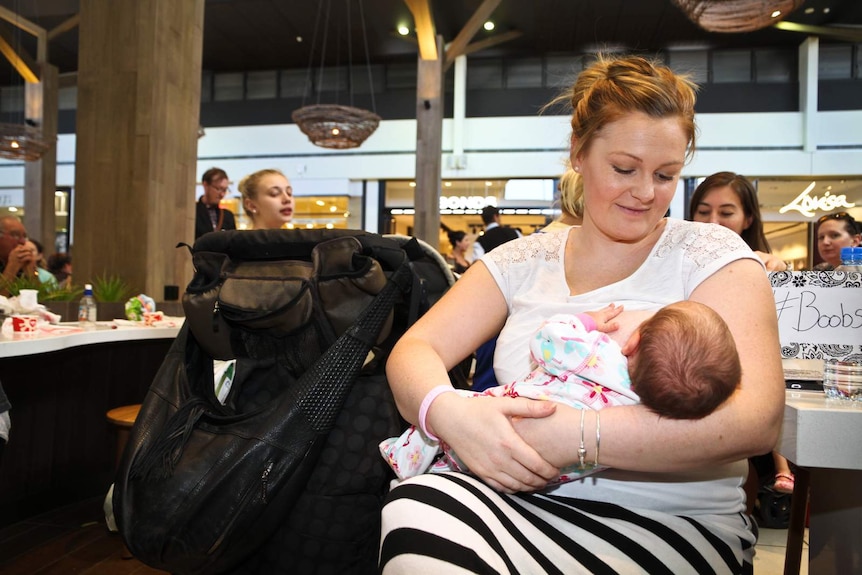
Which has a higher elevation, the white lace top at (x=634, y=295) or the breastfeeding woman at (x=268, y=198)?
the breastfeeding woman at (x=268, y=198)

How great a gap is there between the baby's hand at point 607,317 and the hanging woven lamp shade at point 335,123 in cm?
748

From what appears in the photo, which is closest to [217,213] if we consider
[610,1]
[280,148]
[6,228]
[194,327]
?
[6,228]

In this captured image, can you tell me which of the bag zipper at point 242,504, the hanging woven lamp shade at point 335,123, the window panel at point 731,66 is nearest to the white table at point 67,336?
the bag zipper at point 242,504

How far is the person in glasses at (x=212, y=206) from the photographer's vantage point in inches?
213

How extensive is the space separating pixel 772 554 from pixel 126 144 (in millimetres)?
4732

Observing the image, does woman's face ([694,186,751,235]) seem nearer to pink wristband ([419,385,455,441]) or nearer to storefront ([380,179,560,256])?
pink wristband ([419,385,455,441])

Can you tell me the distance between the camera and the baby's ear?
121 cm

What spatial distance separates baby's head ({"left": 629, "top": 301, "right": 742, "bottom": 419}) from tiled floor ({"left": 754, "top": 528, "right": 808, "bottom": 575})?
5.87 ft

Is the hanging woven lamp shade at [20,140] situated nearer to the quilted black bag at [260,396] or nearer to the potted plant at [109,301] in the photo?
the potted plant at [109,301]

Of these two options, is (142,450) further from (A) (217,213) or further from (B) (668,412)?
(A) (217,213)

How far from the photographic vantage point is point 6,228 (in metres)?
4.91

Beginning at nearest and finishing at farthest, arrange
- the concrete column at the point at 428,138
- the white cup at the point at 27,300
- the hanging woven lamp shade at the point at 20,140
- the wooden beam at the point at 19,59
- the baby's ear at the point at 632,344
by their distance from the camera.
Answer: the baby's ear at the point at 632,344 < the white cup at the point at 27,300 < the hanging woven lamp shade at the point at 20,140 < the concrete column at the point at 428,138 < the wooden beam at the point at 19,59

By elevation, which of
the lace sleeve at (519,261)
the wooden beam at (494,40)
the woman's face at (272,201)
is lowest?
the lace sleeve at (519,261)

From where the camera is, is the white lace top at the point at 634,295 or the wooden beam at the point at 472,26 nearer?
the white lace top at the point at 634,295
